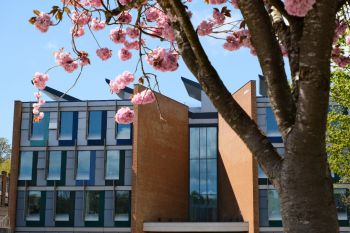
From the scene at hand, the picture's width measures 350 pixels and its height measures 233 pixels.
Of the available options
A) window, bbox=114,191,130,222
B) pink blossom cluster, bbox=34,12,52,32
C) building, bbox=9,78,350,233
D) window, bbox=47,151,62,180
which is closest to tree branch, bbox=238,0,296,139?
pink blossom cluster, bbox=34,12,52,32

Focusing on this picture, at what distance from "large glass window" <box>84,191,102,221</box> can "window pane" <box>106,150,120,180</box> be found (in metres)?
1.57

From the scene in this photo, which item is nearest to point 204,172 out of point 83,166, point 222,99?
point 83,166

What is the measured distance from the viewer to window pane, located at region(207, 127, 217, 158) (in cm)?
4622

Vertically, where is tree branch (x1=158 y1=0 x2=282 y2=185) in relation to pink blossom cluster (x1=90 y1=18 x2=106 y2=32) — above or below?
below

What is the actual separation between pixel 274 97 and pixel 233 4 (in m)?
1.78

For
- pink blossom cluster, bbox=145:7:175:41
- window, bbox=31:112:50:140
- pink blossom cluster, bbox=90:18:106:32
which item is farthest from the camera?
window, bbox=31:112:50:140

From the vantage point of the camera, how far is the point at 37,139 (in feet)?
144

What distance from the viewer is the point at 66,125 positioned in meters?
44.0

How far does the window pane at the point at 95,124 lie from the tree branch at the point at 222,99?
39.5 meters

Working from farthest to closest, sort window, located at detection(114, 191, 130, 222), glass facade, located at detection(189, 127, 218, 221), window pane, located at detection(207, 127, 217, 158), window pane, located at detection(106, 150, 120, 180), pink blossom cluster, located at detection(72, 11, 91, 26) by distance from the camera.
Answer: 1. window pane, located at detection(207, 127, 217, 158)
2. glass facade, located at detection(189, 127, 218, 221)
3. window pane, located at detection(106, 150, 120, 180)
4. window, located at detection(114, 191, 130, 222)
5. pink blossom cluster, located at detection(72, 11, 91, 26)

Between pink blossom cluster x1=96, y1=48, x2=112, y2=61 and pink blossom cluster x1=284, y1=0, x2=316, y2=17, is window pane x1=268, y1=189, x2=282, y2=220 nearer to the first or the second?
pink blossom cluster x1=96, y1=48, x2=112, y2=61

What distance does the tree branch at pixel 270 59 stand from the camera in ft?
11.9

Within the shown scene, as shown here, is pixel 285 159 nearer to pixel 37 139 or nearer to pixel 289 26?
pixel 289 26

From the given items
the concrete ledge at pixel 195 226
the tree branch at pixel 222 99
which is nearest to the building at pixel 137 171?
the concrete ledge at pixel 195 226
